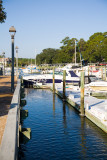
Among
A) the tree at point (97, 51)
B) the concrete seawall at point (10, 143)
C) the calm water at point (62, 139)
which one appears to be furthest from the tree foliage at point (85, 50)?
the concrete seawall at point (10, 143)

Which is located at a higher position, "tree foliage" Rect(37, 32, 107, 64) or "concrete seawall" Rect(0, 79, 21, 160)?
"tree foliage" Rect(37, 32, 107, 64)

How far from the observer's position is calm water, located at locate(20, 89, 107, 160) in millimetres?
11284

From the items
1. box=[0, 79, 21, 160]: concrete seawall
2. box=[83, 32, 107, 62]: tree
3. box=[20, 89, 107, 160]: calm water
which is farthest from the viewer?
box=[83, 32, 107, 62]: tree

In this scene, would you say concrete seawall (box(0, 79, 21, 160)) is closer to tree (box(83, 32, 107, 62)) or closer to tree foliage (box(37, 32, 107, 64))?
tree foliage (box(37, 32, 107, 64))

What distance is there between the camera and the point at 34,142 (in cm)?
1302

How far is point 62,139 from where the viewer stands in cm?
1358

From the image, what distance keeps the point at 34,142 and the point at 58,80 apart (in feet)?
95.8

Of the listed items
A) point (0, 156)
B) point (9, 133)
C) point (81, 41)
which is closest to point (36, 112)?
point (9, 133)

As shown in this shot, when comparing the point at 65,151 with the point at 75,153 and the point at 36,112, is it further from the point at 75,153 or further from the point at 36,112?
the point at 36,112

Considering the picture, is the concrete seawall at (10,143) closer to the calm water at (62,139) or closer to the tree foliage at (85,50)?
the calm water at (62,139)

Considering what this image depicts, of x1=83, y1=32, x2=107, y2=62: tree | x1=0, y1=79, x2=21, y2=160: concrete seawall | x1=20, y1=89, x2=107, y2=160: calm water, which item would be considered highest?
x1=83, y1=32, x2=107, y2=62: tree

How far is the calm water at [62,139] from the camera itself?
1128 cm

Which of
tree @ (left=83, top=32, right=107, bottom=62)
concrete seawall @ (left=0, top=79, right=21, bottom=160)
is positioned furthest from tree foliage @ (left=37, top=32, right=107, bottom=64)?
concrete seawall @ (left=0, top=79, right=21, bottom=160)

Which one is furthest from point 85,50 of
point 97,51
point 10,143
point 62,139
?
point 10,143
